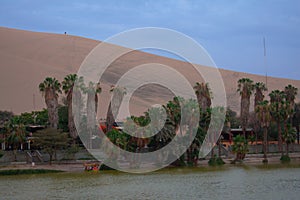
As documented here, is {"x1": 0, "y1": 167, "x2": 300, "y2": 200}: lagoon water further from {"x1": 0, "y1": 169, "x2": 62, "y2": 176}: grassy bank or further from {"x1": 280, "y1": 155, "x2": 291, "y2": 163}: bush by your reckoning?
{"x1": 280, "y1": 155, "x2": 291, "y2": 163}: bush

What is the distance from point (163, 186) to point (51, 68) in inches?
4069

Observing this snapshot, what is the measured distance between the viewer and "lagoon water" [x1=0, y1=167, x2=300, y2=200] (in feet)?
107

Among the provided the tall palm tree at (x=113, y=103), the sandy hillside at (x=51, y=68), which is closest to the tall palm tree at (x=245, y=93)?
the tall palm tree at (x=113, y=103)

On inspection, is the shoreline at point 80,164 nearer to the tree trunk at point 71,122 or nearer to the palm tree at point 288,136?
the palm tree at point 288,136

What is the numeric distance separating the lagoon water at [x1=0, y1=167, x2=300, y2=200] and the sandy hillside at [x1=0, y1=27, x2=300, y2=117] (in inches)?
2794

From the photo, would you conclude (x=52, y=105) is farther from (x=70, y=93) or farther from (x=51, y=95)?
(x=70, y=93)

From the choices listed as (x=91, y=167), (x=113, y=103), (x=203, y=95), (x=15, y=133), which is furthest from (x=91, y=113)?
(x=91, y=167)

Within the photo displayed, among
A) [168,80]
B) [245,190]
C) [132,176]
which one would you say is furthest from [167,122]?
[168,80]

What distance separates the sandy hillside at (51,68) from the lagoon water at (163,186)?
70979 millimetres

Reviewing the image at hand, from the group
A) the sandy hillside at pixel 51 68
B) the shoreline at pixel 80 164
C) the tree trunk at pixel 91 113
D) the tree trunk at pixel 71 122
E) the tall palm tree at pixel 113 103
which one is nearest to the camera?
the shoreline at pixel 80 164

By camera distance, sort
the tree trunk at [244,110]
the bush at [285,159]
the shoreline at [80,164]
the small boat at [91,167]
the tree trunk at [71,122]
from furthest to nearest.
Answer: the tree trunk at [244,110], the tree trunk at [71,122], the bush at [285,159], the shoreline at [80,164], the small boat at [91,167]

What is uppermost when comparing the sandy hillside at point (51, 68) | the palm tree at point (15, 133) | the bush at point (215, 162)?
the sandy hillside at point (51, 68)

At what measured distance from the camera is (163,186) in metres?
37.9

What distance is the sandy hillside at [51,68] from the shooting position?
A: 121 metres
